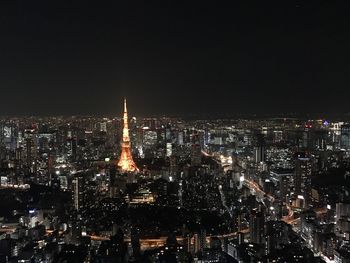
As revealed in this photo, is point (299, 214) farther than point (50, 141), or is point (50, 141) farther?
point (50, 141)

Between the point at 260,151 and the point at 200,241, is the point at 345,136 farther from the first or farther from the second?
the point at 200,241

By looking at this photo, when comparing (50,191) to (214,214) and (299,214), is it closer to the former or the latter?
(214,214)

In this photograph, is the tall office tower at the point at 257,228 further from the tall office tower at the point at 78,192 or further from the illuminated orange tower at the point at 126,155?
the illuminated orange tower at the point at 126,155

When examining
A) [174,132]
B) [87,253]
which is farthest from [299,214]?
[174,132]

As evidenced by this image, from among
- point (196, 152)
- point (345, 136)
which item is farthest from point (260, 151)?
point (345, 136)

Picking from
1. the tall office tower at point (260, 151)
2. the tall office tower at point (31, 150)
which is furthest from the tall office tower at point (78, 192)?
the tall office tower at point (260, 151)
